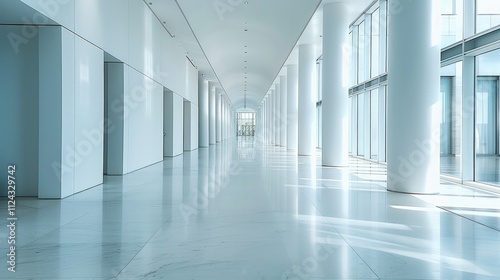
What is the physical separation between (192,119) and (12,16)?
67.8ft

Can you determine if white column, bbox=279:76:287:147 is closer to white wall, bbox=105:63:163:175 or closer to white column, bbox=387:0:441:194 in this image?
white wall, bbox=105:63:163:175

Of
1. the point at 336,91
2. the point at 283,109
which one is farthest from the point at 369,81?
the point at 283,109

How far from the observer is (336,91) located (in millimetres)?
17328

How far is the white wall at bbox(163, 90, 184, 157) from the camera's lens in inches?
846

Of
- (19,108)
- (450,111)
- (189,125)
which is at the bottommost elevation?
(19,108)

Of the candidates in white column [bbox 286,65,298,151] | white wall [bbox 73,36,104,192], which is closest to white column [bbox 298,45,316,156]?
white column [bbox 286,65,298,151]

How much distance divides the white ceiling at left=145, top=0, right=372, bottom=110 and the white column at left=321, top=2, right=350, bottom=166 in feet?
2.80

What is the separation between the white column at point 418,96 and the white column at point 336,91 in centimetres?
722

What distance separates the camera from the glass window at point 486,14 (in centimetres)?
1136

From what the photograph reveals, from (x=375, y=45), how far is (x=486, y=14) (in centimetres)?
896

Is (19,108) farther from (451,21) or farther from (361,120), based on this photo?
(361,120)

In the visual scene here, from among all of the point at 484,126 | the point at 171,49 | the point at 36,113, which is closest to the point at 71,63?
the point at 36,113

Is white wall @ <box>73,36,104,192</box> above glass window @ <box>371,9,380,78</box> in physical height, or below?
below

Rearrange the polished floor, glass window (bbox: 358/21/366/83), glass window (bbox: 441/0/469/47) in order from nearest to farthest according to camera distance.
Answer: the polished floor → glass window (bbox: 441/0/469/47) → glass window (bbox: 358/21/366/83)
